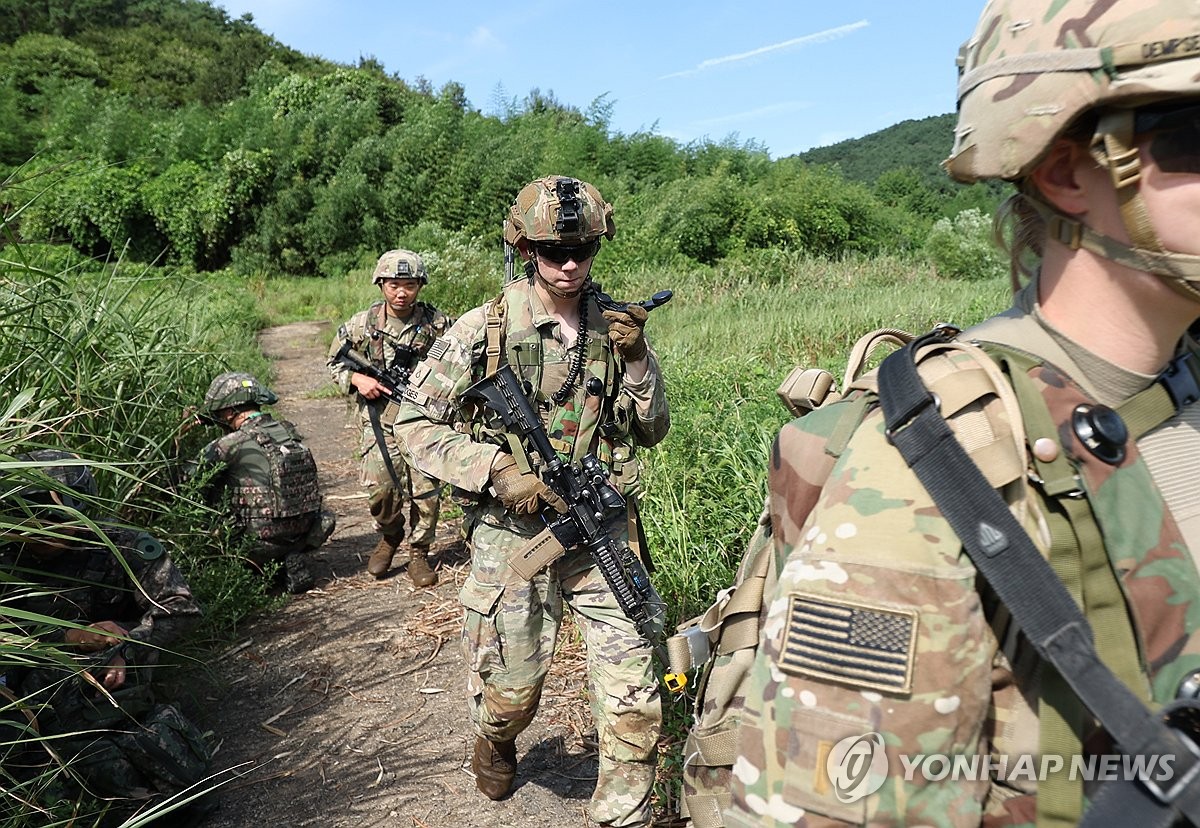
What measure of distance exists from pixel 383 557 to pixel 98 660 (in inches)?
108

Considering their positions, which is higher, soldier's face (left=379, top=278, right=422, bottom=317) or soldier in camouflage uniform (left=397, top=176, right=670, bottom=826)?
soldier's face (left=379, top=278, right=422, bottom=317)

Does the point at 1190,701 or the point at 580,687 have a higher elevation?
the point at 1190,701

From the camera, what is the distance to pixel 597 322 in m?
3.20

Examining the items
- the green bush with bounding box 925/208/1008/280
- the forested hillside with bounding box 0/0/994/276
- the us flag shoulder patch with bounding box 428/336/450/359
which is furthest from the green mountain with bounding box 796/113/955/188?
the us flag shoulder patch with bounding box 428/336/450/359

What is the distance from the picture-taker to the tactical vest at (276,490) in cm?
504

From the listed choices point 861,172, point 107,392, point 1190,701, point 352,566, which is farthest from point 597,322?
point 861,172

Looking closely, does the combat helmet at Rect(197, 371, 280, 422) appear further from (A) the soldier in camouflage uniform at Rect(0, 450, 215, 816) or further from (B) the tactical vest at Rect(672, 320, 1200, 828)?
(B) the tactical vest at Rect(672, 320, 1200, 828)

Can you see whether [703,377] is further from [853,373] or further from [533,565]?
[853,373]

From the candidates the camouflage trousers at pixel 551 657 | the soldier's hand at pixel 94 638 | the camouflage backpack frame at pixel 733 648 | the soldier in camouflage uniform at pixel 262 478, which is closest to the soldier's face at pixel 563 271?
the camouflage trousers at pixel 551 657

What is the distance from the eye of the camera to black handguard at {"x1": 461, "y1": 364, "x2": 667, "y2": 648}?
2902 mm

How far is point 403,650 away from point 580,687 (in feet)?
3.83

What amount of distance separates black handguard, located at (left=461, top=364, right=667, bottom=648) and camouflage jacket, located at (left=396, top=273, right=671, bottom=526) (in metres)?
0.09

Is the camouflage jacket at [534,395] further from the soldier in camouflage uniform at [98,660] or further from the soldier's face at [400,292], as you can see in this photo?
the soldier's face at [400,292]

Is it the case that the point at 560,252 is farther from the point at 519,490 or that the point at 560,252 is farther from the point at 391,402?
the point at 391,402
